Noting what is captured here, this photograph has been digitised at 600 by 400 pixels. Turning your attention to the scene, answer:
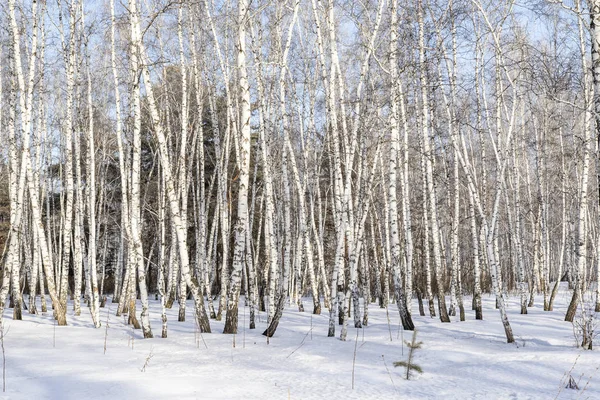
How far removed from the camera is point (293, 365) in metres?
6.28

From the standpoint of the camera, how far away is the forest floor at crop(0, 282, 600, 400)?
4852 millimetres

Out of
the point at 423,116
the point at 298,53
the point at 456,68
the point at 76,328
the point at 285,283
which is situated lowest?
the point at 76,328

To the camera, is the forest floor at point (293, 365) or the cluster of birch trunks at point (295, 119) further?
the cluster of birch trunks at point (295, 119)

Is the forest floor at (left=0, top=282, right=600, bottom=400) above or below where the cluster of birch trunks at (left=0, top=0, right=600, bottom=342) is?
below

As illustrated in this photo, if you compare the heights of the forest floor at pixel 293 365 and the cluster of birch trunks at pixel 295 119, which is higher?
the cluster of birch trunks at pixel 295 119

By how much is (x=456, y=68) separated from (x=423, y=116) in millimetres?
1298

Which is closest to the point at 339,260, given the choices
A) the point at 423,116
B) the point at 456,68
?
the point at 423,116

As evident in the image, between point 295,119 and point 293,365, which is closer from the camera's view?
point 293,365

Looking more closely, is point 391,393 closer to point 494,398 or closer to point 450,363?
point 494,398

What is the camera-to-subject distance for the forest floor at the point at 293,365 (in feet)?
15.9

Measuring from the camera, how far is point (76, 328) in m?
10.2

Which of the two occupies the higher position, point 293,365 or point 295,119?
point 295,119

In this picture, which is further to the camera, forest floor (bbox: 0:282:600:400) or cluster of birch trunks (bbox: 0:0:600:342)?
cluster of birch trunks (bbox: 0:0:600:342)

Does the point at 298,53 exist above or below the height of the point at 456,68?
above
